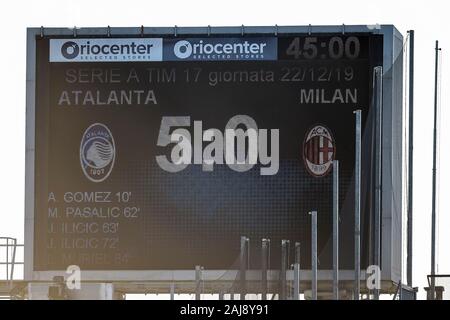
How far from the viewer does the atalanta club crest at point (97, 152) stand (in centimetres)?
3994

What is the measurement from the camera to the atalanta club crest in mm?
39938

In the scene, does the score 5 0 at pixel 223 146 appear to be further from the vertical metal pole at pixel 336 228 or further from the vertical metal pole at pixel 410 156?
the vertical metal pole at pixel 410 156

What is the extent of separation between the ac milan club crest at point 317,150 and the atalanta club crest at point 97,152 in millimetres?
4016

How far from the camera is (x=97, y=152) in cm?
4000

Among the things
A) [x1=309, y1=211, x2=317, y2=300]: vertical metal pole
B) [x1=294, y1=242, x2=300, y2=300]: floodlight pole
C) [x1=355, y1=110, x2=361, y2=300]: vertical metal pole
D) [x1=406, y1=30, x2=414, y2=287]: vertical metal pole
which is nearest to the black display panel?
[x1=294, y1=242, x2=300, y2=300]: floodlight pole

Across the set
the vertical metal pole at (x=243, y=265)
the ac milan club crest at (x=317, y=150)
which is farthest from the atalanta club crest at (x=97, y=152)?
the ac milan club crest at (x=317, y=150)

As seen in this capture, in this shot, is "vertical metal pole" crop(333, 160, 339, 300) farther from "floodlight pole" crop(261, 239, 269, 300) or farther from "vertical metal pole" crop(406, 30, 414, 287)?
"floodlight pole" crop(261, 239, 269, 300)

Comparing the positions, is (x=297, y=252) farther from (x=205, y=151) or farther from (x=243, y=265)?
(x=205, y=151)

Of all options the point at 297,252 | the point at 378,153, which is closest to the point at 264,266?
the point at 297,252

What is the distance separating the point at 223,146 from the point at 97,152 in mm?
2622
